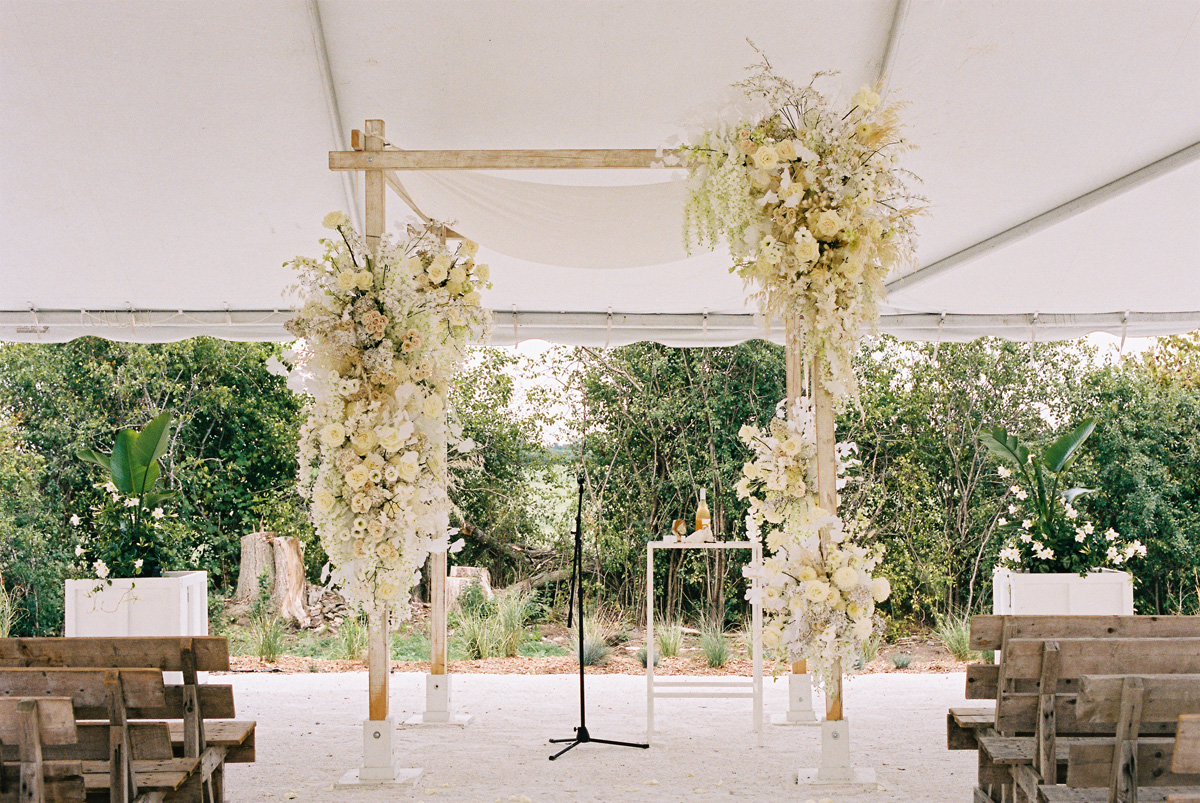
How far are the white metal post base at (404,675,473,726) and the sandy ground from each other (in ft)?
0.18

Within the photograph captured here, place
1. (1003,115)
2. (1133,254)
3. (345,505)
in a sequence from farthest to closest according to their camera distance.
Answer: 1. (1133,254)
2. (1003,115)
3. (345,505)

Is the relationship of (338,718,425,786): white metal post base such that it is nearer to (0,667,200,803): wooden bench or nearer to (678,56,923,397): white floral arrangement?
(0,667,200,803): wooden bench

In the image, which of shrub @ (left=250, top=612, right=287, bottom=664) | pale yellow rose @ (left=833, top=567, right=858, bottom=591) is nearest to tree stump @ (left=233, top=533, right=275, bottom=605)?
shrub @ (left=250, top=612, right=287, bottom=664)

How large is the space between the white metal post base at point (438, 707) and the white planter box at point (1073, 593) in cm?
339

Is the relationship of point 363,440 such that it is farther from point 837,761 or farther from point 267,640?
point 267,640

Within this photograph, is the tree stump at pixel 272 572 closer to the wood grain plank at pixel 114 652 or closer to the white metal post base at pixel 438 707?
the white metal post base at pixel 438 707

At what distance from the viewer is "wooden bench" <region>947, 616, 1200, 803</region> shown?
316 cm

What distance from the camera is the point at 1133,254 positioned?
5.49 m

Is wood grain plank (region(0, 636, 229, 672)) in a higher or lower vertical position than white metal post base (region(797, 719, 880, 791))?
higher

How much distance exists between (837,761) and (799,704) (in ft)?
4.54

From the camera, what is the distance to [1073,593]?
18.4 ft

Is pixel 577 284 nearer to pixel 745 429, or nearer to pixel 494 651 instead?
pixel 745 429

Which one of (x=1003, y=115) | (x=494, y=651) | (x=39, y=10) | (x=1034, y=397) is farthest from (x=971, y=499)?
(x=39, y=10)

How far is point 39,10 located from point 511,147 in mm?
2110
